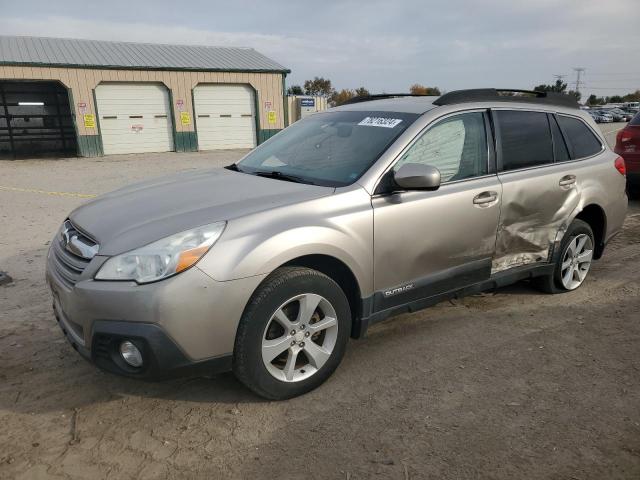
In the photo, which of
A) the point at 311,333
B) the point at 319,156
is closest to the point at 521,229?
the point at 319,156

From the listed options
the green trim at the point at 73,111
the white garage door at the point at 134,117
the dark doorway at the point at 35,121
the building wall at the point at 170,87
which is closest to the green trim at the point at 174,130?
the building wall at the point at 170,87

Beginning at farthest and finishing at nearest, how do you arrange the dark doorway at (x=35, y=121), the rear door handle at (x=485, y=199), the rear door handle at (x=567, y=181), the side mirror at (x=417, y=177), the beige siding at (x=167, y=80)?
the dark doorway at (x=35, y=121), the beige siding at (x=167, y=80), the rear door handle at (x=567, y=181), the rear door handle at (x=485, y=199), the side mirror at (x=417, y=177)

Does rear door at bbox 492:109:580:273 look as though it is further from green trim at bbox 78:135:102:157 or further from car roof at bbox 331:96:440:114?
green trim at bbox 78:135:102:157

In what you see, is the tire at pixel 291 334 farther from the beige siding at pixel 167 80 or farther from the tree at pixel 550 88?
the beige siding at pixel 167 80

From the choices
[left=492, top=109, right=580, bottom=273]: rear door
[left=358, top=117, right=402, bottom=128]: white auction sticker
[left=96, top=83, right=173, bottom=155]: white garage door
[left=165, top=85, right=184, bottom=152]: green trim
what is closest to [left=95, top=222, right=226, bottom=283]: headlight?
[left=358, top=117, right=402, bottom=128]: white auction sticker

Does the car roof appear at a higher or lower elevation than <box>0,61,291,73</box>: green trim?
lower

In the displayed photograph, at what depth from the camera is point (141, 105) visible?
21.0 meters

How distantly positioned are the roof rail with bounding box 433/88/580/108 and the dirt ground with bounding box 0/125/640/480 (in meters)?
1.72

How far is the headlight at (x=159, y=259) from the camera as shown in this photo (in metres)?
2.45

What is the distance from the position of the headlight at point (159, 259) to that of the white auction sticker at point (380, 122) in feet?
5.16

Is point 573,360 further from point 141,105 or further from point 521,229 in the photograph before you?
point 141,105

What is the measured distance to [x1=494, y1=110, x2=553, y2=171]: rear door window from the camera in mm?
3861

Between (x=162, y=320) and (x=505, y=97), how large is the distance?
10.2 feet

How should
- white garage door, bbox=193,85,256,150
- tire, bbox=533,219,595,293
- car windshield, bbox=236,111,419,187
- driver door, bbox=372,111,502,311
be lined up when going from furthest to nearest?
white garage door, bbox=193,85,256,150 → tire, bbox=533,219,595,293 → car windshield, bbox=236,111,419,187 → driver door, bbox=372,111,502,311
